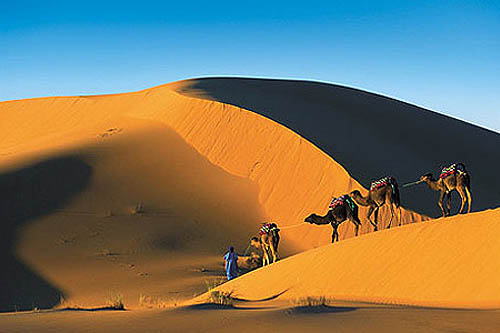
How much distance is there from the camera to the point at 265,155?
31.4m

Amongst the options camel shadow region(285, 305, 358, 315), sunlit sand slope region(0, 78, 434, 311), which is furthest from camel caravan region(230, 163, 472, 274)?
camel shadow region(285, 305, 358, 315)

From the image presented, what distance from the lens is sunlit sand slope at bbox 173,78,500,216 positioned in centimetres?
3050

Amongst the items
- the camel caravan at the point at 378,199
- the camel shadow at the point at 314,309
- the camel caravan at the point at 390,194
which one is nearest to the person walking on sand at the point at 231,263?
the camel caravan at the point at 378,199

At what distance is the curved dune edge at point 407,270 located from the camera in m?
10.6

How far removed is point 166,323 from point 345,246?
743cm

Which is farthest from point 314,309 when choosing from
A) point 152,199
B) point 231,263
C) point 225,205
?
point 152,199

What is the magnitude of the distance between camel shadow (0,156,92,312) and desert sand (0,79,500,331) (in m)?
0.08

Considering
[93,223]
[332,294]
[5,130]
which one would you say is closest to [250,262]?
[93,223]

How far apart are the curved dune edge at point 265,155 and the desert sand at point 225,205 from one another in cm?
8

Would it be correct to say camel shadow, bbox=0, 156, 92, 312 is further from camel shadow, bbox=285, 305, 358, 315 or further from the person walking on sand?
camel shadow, bbox=285, 305, 358, 315

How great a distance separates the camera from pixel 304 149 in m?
30.3

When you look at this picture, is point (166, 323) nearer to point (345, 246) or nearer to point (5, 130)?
point (345, 246)

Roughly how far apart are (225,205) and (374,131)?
543 inches

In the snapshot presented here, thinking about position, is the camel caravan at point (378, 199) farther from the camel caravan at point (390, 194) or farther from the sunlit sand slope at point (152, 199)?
the sunlit sand slope at point (152, 199)
